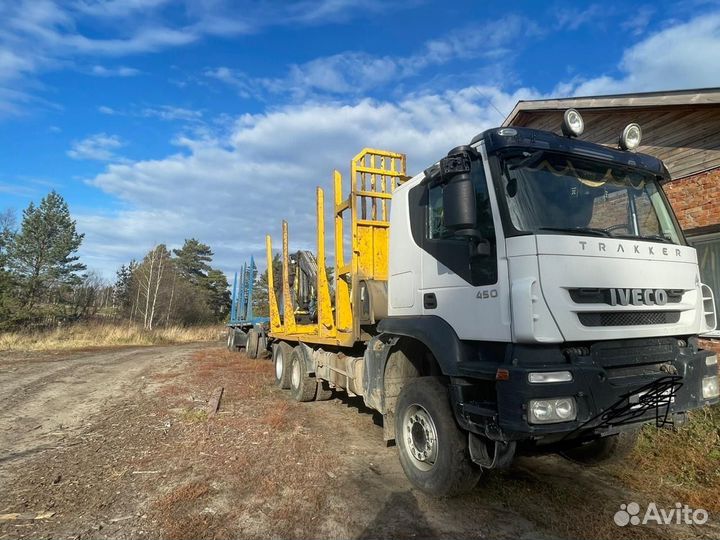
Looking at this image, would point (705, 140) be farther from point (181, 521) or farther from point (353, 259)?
point (181, 521)

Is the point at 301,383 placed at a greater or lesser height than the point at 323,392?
greater

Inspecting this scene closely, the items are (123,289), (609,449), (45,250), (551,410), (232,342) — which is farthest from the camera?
(123,289)

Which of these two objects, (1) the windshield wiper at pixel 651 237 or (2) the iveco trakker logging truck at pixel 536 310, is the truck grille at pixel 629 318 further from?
(1) the windshield wiper at pixel 651 237

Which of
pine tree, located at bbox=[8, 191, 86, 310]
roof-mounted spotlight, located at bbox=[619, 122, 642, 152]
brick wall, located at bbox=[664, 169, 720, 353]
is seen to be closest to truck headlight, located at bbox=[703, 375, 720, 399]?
roof-mounted spotlight, located at bbox=[619, 122, 642, 152]

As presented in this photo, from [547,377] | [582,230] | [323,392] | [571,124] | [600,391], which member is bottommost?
[323,392]

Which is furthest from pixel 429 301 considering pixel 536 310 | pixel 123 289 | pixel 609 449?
pixel 123 289

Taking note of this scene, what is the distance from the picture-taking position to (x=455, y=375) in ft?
11.5

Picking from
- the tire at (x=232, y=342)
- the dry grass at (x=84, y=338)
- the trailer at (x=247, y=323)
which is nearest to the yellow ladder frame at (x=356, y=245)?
the trailer at (x=247, y=323)

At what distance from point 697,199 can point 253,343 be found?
1212 centimetres

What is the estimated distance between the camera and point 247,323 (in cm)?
1527

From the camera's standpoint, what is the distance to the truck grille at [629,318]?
3154 millimetres

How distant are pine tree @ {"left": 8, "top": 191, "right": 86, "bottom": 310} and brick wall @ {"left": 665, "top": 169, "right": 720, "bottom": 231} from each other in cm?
3537

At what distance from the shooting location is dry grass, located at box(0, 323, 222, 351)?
20516mm

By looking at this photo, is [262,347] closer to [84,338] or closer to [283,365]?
[283,365]
